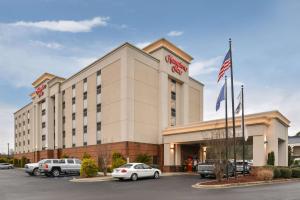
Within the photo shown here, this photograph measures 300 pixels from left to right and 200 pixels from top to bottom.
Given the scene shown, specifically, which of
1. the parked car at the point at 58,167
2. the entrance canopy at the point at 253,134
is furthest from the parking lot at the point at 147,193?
the parked car at the point at 58,167

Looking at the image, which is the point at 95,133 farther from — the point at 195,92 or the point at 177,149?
the point at 195,92

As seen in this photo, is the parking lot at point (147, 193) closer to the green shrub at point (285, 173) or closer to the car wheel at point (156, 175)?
the green shrub at point (285, 173)

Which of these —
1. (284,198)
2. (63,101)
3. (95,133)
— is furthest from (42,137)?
(284,198)

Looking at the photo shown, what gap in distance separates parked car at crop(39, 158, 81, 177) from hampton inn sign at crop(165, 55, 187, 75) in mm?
18898

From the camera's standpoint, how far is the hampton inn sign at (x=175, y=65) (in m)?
46.5

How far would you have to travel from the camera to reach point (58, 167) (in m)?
34.5

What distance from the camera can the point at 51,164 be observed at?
34.3 meters

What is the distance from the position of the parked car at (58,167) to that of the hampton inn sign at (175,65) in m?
18.9

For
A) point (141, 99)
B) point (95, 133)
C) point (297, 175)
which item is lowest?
point (297, 175)

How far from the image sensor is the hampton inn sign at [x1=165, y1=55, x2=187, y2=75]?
46478mm

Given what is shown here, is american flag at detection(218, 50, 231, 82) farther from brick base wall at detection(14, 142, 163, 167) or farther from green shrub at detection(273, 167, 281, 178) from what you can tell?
brick base wall at detection(14, 142, 163, 167)

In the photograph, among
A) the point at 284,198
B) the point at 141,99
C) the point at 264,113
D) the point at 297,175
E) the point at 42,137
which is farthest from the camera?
the point at 42,137

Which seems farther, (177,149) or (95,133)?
(95,133)

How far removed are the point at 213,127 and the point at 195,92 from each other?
20276 millimetres
